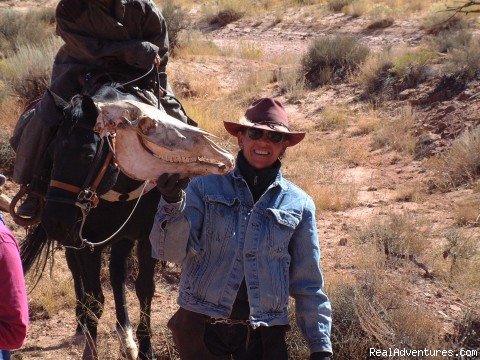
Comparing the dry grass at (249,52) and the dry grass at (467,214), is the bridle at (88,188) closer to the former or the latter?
the dry grass at (467,214)

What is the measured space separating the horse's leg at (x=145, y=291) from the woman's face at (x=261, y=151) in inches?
81.5

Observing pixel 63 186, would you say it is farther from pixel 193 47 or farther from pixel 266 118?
pixel 193 47

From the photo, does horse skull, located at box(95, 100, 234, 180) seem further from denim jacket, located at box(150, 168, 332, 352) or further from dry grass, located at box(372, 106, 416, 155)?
dry grass, located at box(372, 106, 416, 155)

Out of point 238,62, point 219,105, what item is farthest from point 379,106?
point 238,62

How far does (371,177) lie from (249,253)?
697cm

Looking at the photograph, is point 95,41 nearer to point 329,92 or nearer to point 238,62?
point 329,92

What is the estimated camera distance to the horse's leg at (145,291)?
5039 millimetres

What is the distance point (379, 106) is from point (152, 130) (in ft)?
33.4

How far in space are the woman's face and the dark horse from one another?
1189mm

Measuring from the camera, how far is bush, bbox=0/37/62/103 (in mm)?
10516

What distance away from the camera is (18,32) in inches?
651

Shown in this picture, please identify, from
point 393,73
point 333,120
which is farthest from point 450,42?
point 333,120

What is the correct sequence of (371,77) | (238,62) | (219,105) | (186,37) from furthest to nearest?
(186,37) → (238,62) → (371,77) → (219,105)

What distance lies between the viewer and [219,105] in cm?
1213
